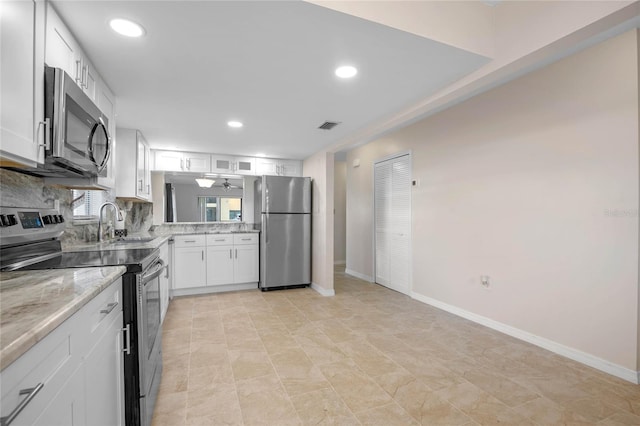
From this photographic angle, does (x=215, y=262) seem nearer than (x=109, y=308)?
No

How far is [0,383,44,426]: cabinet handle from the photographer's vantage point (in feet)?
2.00

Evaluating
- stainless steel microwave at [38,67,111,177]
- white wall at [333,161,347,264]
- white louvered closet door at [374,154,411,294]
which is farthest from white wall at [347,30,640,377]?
stainless steel microwave at [38,67,111,177]

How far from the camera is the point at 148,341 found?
173cm

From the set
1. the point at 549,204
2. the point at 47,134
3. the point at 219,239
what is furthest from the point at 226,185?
the point at 549,204

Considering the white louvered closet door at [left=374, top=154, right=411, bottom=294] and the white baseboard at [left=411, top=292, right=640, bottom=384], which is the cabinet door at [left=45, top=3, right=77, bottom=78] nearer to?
the white louvered closet door at [left=374, top=154, right=411, bottom=294]

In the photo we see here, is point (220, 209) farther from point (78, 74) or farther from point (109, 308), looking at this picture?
point (109, 308)

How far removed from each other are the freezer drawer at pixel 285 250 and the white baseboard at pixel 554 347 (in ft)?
6.98

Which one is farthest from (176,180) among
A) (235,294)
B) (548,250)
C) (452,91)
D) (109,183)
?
(548,250)

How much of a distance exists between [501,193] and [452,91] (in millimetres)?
1360

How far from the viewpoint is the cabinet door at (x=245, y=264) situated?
4699 mm

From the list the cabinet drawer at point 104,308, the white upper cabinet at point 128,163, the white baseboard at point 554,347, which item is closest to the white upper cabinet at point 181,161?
the white upper cabinet at point 128,163

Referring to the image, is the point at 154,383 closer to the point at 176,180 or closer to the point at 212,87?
the point at 212,87

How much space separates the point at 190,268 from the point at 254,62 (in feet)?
11.1

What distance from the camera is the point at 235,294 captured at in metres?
4.54
